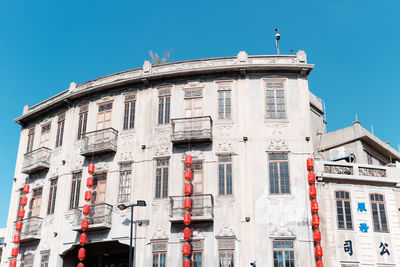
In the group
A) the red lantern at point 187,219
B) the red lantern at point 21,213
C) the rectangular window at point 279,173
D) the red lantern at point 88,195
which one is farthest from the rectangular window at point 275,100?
the red lantern at point 21,213

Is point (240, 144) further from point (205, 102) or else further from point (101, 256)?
point (101, 256)

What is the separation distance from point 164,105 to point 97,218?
7.33 meters

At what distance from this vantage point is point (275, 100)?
24.9 m

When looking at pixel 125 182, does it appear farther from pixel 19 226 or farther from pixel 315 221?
pixel 315 221

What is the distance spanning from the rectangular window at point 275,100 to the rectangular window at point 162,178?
20.6 feet

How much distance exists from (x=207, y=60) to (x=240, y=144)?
551 centimetres

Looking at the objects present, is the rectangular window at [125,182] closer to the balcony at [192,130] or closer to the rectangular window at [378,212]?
the balcony at [192,130]

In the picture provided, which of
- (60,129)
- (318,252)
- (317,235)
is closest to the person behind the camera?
(318,252)

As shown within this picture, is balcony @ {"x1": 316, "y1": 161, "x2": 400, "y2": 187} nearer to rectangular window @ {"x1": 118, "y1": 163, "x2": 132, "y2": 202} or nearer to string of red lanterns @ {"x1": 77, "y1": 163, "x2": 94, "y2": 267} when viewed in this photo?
rectangular window @ {"x1": 118, "y1": 163, "x2": 132, "y2": 202}

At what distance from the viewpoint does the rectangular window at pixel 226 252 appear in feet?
72.2

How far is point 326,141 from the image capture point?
1115 inches

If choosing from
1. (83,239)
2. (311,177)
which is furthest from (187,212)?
(311,177)

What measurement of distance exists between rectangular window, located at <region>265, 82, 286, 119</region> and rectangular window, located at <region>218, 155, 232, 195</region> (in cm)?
338

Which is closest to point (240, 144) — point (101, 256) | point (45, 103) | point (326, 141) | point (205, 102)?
point (205, 102)
